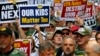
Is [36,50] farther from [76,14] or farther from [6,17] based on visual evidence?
[76,14]

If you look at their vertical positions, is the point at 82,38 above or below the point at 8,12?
below

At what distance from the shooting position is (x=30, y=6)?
429 inches

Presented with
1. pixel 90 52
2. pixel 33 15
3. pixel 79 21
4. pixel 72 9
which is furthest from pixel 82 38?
pixel 72 9

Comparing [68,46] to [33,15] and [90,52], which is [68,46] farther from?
[33,15]

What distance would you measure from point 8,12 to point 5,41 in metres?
2.87

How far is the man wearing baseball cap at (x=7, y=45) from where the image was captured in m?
7.72

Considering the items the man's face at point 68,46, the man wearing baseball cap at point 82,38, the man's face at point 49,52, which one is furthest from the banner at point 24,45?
the man wearing baseball cap at point 82,38

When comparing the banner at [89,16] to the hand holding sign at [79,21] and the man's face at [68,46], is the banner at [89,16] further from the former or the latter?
the man's face at [68,46]

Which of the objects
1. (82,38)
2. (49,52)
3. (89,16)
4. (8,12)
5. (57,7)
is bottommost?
(49,52)

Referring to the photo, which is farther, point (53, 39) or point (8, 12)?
point (53, 39)

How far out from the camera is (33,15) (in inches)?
428

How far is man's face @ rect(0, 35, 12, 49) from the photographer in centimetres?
774

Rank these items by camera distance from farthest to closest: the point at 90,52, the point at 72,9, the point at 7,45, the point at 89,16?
the point at 89,16 < the point at 72,9 < the point at 90,52 < the point at 7,45

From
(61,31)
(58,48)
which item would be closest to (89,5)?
(61,31)
